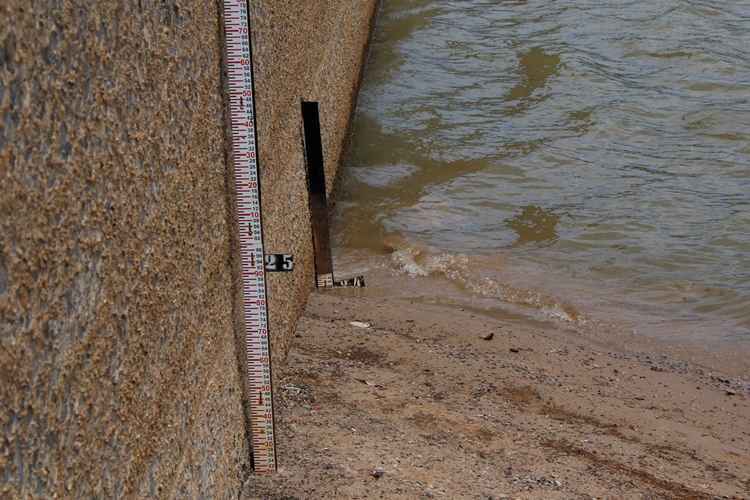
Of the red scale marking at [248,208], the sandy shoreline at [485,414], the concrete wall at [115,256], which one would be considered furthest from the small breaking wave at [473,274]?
the concrete wall at [115,256]

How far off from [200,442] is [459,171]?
18.7ft

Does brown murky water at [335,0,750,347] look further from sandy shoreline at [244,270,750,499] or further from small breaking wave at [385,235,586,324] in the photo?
sandy shoreline at [244,270,750,499]

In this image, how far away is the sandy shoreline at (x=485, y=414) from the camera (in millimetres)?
3498

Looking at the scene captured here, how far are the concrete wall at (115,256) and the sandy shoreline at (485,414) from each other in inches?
23.1

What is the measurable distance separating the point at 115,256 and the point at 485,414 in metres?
2.40

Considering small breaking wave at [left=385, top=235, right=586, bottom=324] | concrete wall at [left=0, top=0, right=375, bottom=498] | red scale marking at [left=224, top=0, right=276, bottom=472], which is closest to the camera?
concrete wall at [left=0, top=0, right=375, bottom=498]

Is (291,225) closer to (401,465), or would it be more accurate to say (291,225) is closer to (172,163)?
(401,465)

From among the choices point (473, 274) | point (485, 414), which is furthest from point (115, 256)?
point (473, 274)

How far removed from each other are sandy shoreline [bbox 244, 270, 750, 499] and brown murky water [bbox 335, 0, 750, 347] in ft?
2.72

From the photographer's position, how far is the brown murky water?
21.1 ft

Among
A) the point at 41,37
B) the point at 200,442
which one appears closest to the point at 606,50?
the point at 200,442

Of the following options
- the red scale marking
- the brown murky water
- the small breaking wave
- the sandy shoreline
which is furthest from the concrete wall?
the brown murky water

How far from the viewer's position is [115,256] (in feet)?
6.86

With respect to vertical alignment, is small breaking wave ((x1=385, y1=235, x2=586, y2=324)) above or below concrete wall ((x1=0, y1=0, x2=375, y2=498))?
below
